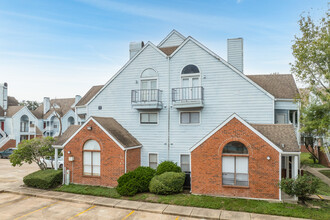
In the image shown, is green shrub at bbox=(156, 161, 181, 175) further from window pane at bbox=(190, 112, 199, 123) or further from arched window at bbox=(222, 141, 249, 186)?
window pane at bbox=(190, 112, 199, 123)

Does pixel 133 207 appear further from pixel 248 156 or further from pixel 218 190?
pixel 248 156

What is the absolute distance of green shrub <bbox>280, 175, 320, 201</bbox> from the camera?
10712 millimetres

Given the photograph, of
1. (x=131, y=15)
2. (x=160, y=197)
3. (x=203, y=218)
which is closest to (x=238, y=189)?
(x=203, y=218)

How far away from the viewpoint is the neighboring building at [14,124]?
37.0 meters

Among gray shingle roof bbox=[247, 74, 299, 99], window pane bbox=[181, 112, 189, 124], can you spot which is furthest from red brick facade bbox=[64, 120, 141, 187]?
gray shingle roof bbox=[247, 74, 299, 99]

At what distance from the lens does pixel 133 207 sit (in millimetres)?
11195

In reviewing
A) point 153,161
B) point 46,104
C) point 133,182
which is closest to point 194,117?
point 153,161

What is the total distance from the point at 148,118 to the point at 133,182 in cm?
572

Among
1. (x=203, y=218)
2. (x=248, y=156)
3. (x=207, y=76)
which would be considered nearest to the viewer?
(x=203, y=218)

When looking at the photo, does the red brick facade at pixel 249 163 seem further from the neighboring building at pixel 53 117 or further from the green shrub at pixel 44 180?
the neighboring building at pixel 53 117

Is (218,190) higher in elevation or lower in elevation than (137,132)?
lower

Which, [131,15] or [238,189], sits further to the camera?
[131,15]

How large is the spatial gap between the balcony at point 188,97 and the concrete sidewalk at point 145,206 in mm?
6876

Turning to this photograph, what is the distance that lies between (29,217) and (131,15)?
630 inches
